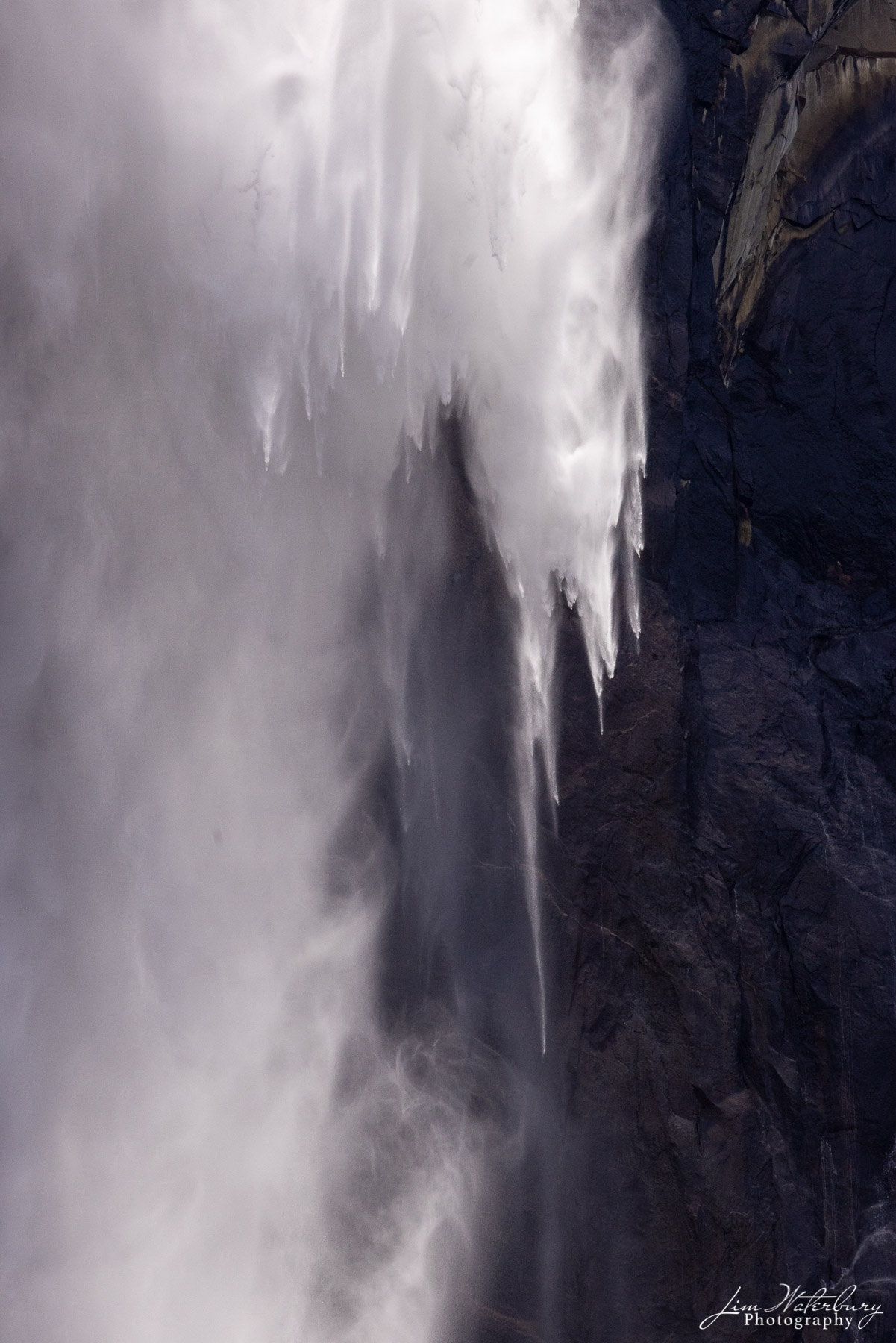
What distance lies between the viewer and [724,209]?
11430 millimetres

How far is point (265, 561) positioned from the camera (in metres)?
12.3

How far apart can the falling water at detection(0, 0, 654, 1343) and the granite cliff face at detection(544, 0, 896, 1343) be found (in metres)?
0.61

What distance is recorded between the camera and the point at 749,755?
1120cm

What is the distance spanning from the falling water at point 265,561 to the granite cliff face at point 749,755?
0.61 metres

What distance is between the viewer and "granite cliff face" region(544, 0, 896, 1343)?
10.8m

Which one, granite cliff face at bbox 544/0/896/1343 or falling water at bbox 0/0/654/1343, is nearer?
granite cliff face at bbox 544/0/896/1343

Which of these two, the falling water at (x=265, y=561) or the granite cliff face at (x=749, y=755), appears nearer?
the granite cliff face at (x=749, y=755)

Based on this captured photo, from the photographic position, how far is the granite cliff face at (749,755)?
35.4ft

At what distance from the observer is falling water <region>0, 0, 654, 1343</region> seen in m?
11.3

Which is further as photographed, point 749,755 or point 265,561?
point 265,561

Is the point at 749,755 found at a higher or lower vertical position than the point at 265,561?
lower

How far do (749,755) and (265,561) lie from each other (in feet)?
16.2

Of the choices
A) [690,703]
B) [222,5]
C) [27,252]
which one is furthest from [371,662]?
[222,5]

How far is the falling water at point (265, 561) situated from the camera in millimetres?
11266
